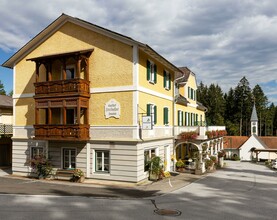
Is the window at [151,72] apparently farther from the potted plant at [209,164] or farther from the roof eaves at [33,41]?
the potted plant at [209,164]

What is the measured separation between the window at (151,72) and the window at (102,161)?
602cm

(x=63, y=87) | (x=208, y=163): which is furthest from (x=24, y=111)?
(x=208, y=163)

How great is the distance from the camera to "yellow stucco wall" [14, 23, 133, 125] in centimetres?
1831

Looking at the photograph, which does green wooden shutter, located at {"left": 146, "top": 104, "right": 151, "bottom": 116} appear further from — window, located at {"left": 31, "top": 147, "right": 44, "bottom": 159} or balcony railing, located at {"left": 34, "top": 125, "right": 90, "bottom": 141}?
window, located at {"left": 31, "top": 147, "right": 44, "bottom": 159}

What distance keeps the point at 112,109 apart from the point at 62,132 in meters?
3.63

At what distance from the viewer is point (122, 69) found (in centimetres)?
1831

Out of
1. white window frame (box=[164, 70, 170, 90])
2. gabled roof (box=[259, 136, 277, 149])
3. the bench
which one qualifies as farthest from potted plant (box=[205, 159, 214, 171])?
gabled roof (box=[259, 136, 277, 149])

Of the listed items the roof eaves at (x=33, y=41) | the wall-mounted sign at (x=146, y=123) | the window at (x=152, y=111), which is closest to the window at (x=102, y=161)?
the wall-mounted sign at (x=146, y=123)

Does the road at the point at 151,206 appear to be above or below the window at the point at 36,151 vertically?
below

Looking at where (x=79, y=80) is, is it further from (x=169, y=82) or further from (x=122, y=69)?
(x=169, y=82)

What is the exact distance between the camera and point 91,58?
1923 cm

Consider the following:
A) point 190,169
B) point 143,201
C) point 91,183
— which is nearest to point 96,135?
point 91,183

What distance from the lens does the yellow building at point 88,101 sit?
709 inches

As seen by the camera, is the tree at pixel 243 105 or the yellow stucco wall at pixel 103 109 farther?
the tree at pixel 243 105
